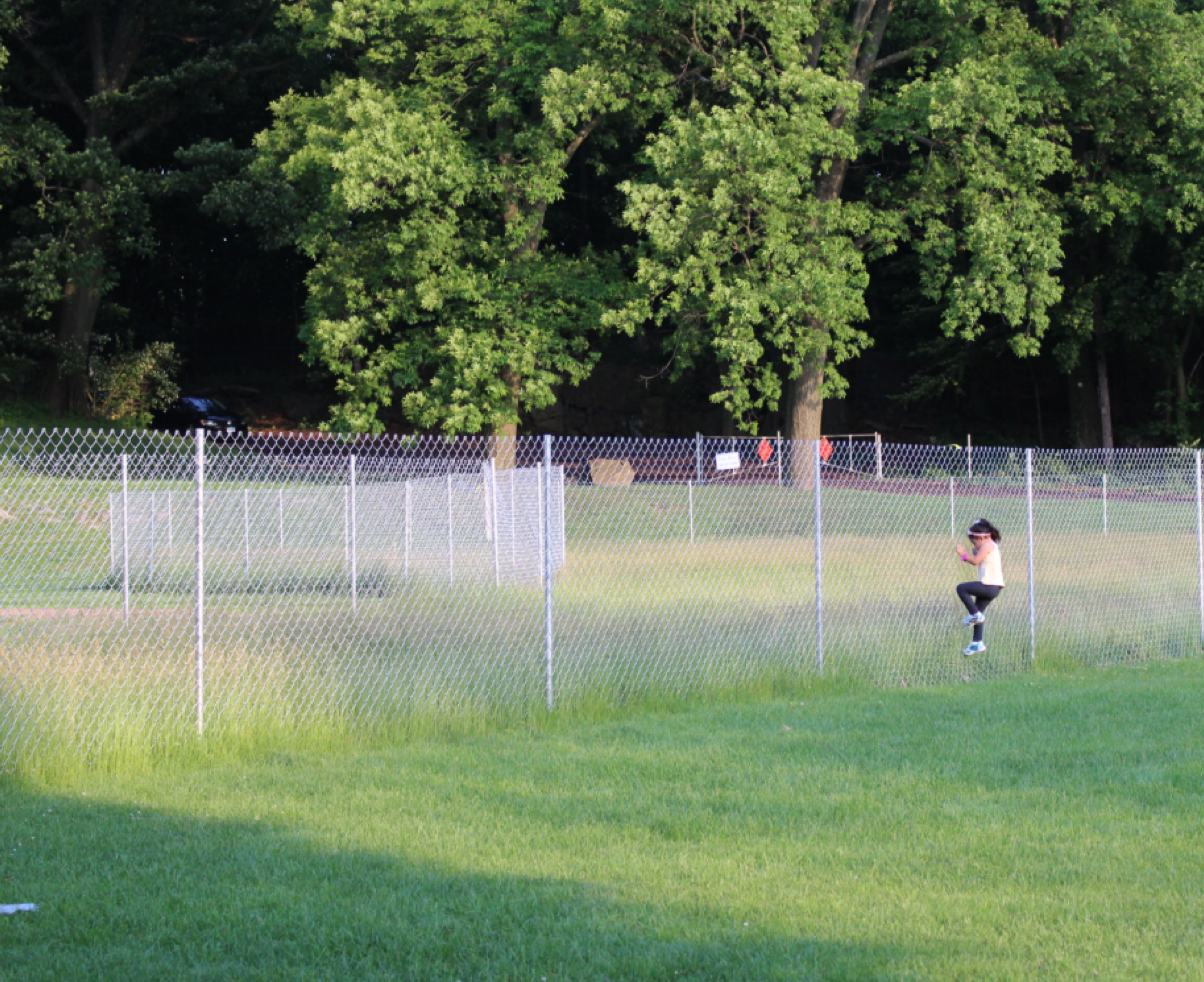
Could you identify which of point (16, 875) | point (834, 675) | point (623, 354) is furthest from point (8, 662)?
point (623, 354)

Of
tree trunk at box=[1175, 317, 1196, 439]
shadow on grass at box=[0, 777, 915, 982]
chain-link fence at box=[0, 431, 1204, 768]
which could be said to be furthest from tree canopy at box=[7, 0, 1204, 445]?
shadow on grass at box=[0, 777, 915, 982]

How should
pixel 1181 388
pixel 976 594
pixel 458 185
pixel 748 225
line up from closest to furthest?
1. pixel 976 594
2. pixel 748 225
3. pixel 458 185
4. pixel 1181 388

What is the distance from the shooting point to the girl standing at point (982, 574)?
36.6ft

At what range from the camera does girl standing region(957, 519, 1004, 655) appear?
36.6 feet

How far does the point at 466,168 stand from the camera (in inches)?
1084

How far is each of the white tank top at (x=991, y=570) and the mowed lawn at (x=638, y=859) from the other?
3.25m

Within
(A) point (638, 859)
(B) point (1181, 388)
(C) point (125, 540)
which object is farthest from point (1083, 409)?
(A) point (638, 859)

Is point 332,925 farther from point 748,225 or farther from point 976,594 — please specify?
point 748,225

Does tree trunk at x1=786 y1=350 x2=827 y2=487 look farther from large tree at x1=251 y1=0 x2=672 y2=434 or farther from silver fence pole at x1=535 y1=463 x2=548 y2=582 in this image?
silver fence pole at x1=535 y1=463 x2=548 y2=582

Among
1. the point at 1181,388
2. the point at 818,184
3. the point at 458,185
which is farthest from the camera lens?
the point at 1181,388

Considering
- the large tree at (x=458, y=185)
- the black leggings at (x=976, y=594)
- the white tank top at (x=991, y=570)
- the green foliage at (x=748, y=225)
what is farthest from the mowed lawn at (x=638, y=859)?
the large tree at (x=458, y=185)

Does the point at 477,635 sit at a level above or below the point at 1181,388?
below

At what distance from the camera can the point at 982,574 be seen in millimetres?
11344

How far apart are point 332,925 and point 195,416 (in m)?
37.0
